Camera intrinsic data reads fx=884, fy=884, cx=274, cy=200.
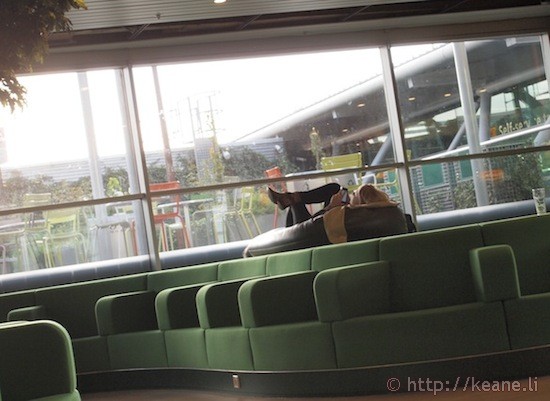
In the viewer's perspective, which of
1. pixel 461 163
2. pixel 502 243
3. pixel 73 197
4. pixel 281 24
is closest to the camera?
pixel 502 243

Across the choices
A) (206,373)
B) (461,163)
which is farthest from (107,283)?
(461,163)

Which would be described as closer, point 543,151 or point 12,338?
point 12,338

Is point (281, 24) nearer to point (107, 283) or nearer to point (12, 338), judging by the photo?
point (107, 283)

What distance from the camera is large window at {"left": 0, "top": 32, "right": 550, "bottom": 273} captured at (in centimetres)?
887

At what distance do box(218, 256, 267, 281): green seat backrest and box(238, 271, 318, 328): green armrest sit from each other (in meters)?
0.91

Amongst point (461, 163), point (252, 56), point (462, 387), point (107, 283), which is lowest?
point (462, 387)

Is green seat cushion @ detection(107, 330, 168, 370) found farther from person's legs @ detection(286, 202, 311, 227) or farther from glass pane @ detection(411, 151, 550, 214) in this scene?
glass pane @ detection(411, 151, 550, 214)

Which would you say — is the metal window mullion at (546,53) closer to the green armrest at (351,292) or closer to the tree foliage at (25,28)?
the green armrest at (351,292)

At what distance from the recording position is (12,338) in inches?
134

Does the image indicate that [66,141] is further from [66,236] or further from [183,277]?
[183,277]

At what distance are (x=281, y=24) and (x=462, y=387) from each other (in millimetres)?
5884

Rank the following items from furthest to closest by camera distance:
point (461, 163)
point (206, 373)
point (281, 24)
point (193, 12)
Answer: point (461, 163) < point (281, 24) < point (193, 12) < point (206, 373)

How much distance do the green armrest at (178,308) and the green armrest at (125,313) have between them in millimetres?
488

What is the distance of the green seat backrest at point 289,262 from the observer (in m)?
5.57
